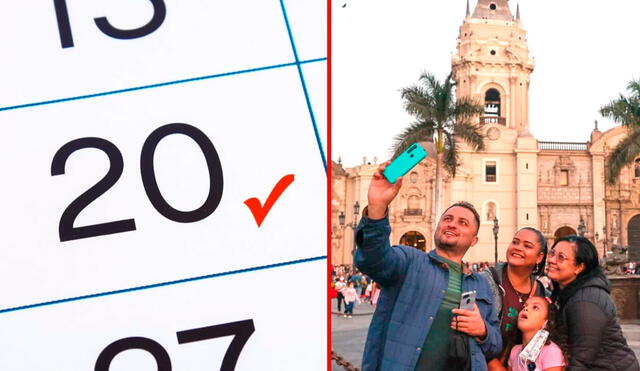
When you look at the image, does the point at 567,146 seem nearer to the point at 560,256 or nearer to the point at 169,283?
the point at 560,256

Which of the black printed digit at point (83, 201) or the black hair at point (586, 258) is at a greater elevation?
the black printed digit at point (83, 201)

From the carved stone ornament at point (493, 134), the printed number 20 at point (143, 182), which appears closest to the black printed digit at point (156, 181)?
the printed number 20 at point (143, 182)

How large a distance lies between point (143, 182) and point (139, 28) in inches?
11.8

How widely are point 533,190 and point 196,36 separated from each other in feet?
134

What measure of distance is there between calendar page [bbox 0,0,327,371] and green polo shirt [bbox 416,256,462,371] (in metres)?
0.98

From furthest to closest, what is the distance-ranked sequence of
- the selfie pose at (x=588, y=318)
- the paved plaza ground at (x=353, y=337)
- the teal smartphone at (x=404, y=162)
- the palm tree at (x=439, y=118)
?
the palm tree at (x=439, y=118) → the paved plaza ground at (x=353, y=337) → the selfie pose at (x=588, y=318) → the teal smartphone at (x=404, y=162)

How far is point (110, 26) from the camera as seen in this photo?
49.4 inches

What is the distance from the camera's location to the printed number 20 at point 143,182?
1206mm

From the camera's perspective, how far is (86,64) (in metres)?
1.24

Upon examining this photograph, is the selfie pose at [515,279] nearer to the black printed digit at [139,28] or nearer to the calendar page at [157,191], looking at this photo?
the calendar page at [157,191]

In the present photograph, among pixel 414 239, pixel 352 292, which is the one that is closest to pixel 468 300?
pixel 352 292

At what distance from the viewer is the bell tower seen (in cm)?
4097

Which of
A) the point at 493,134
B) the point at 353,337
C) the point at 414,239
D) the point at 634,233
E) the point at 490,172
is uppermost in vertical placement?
the point at 493,134

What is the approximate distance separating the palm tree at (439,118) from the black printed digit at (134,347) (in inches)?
810
